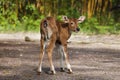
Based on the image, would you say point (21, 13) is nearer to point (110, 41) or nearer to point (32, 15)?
point (32, 15)

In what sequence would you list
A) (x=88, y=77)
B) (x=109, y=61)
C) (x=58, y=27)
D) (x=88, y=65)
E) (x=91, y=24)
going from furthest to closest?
(x=91, y=24), (x=109, y=61), (x=88, y=65), (x=58, y=27), (x=88, y=77)

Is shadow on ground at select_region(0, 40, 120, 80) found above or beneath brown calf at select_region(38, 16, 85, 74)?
beneath

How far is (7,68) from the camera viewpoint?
13094mm

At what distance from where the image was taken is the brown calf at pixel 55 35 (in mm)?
12133

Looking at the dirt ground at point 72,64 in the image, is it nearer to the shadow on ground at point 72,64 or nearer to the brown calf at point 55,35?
the shadow on ground at point 72,64

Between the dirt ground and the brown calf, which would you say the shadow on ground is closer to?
the dirt ground

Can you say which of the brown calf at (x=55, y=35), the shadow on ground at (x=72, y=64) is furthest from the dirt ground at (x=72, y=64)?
the brown calf at (x=55, y=35)

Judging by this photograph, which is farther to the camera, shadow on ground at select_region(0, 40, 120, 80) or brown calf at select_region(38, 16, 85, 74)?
brown calf at select_region(38, 16, 85, 74)

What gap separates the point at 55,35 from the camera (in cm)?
1223

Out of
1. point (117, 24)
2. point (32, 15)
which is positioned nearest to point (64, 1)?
point (32, 15)

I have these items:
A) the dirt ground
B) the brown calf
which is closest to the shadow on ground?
the dirt ground

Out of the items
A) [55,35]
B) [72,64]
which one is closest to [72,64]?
[72,64]

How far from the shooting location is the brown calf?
478 inches

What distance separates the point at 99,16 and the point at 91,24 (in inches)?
77.1
